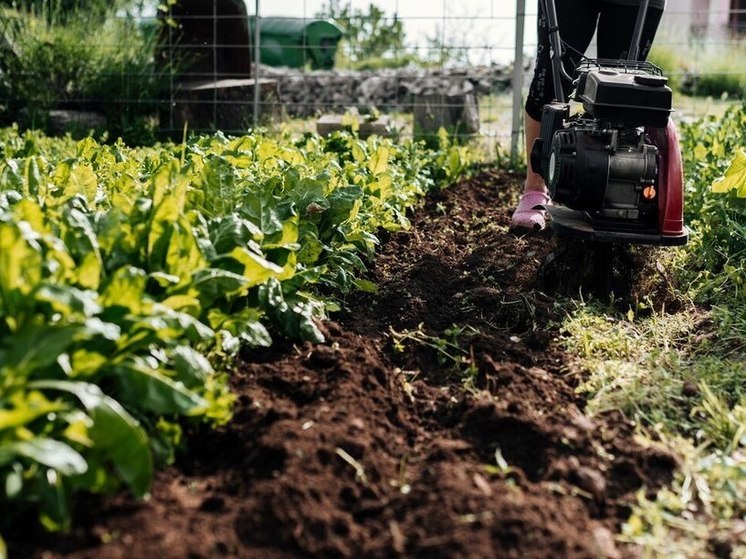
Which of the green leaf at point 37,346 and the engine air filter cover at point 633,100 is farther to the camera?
the engine air filter cover at point 633,100

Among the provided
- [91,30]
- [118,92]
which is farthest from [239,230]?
[91,30]

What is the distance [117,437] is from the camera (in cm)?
203

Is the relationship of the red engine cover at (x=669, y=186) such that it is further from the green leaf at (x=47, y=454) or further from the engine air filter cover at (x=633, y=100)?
the green leaf at (x=47, y=454)

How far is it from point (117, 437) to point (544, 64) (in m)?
3.16

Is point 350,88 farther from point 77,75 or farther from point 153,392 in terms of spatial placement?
point 153,392

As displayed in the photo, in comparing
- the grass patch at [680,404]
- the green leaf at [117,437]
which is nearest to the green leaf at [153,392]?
the green leaf at [117,437]

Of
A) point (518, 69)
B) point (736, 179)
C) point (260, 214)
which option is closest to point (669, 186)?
point (736, 179)

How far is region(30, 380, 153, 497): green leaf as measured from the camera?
79.7 inches

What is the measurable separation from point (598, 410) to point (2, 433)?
1645 millimetres

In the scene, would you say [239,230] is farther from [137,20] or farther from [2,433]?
[137,20]

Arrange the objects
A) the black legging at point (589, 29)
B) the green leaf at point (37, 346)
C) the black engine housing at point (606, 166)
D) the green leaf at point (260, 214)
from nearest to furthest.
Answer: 1. the green leaf at point (37, 346)
2. the green leaf at point (260, 214)
3. the black engine housing at point (606, 166)
4. the black legging at point (589, 29)

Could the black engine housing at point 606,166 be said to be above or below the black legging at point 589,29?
below

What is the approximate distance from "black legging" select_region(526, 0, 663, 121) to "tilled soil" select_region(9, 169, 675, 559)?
1.38 m

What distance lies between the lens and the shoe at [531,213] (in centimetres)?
479
